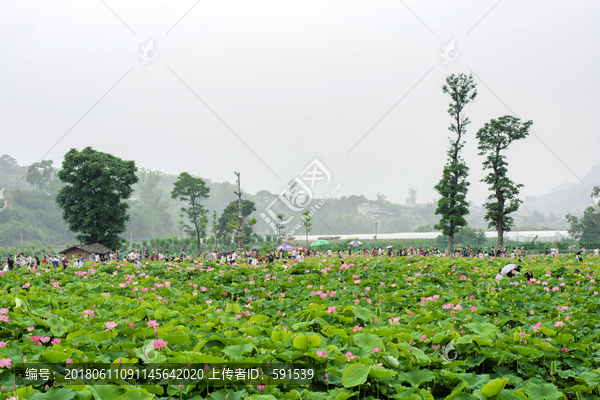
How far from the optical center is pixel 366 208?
507 ft

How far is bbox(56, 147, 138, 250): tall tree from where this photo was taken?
32031mm

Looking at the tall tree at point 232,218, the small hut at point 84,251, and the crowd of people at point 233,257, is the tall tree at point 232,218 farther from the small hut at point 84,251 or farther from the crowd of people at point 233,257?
the small hut at point 84,251

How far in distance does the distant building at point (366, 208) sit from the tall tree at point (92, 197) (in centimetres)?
12152

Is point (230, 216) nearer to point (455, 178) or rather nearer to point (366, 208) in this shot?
point (455, 178)

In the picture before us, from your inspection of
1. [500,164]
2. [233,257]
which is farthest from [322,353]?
[500,164]

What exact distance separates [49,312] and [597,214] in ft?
209

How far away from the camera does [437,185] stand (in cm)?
2600

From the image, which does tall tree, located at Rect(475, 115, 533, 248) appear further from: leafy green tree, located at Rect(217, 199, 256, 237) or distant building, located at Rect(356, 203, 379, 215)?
distant building, located at Rect(356, 203, 379, 215)

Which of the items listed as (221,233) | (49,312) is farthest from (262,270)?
(221,233)

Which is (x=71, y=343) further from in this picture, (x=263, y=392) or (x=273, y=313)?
(x=273, y=313)

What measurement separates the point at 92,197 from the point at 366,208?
12927cm

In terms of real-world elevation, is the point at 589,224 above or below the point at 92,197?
below

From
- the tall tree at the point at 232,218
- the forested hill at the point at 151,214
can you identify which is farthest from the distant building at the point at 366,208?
the tall tree at the point at 232,218

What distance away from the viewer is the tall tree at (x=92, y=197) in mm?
32031
